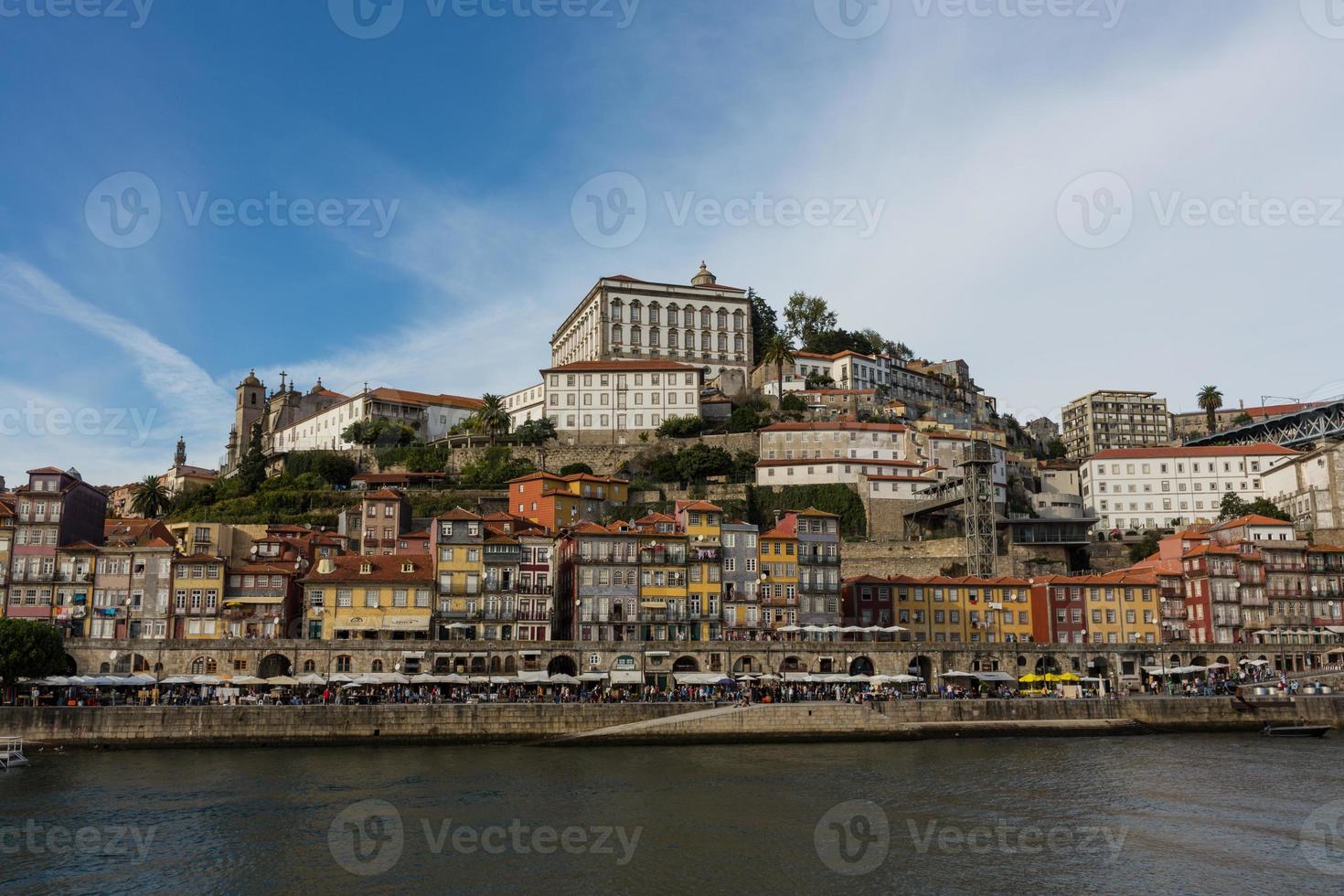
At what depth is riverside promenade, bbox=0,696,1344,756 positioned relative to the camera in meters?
52.7

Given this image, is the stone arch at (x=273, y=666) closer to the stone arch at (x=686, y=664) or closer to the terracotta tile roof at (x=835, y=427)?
the stone arch at (x=686, y=664)

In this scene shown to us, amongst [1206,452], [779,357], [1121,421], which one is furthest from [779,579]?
[1121,421]

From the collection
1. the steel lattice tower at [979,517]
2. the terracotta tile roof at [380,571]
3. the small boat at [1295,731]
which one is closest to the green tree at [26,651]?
the terracotta tile roof at [380,571]

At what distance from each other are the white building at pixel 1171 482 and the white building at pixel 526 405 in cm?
5500

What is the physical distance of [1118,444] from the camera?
15975 centimetres

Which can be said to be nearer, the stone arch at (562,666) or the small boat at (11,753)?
the small boat at (11,753)

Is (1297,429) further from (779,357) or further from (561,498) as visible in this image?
(561,498)

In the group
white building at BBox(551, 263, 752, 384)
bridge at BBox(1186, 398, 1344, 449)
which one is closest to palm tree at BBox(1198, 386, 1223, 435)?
bridge at BBox(1186, 398, 1344, 449)

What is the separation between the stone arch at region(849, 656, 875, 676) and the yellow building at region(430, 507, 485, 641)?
72.6 ft

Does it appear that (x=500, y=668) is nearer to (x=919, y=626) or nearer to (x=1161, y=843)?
(x=919, y=626)

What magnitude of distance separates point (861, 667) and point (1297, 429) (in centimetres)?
7140

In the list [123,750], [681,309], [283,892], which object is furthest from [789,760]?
[681,309]

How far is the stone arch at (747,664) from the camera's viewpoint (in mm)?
65125

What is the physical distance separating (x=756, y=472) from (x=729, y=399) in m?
19.2
